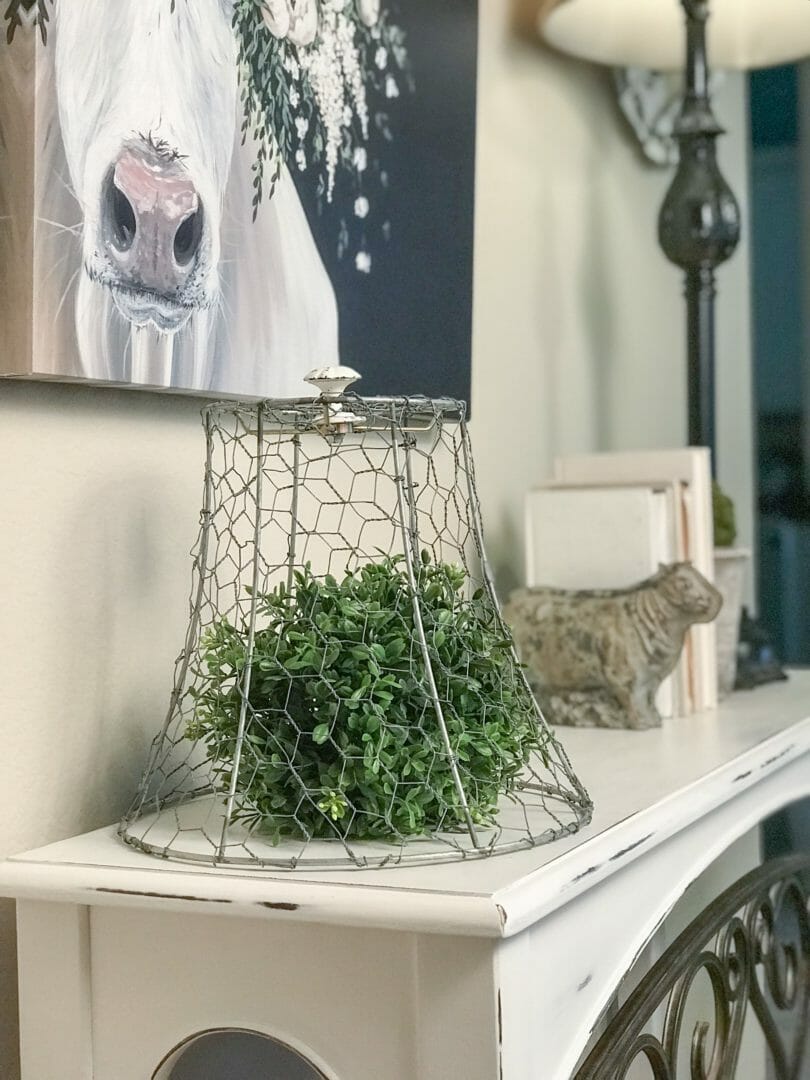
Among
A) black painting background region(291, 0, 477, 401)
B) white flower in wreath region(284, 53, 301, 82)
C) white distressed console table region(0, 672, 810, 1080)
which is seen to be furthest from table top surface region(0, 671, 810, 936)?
white flower in wreath region(284, 53, 301, 82)

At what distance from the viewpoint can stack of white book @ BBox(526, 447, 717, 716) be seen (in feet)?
3.63

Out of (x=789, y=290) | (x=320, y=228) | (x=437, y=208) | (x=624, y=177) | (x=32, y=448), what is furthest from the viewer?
(x=789, y=290)

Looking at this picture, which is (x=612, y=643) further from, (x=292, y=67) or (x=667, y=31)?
(x=667, y=31)

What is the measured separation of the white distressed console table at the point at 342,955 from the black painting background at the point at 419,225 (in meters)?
0.42

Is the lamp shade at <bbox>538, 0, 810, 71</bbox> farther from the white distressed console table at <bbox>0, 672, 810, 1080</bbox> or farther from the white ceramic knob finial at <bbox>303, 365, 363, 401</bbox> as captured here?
the white distressed console table at <bbox>0, 672, 810, 1080</bbox>

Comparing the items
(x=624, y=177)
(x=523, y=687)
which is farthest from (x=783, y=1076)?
(x=624, y=177)

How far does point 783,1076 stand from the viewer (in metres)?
1.06

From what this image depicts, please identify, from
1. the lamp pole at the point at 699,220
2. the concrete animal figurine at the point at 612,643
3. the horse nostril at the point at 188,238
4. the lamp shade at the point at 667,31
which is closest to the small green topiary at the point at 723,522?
the lamp pole at the point at 699,220

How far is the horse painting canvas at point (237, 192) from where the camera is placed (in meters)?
0.65

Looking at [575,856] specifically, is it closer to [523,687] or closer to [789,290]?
[523,687]

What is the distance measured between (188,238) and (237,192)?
63 mm

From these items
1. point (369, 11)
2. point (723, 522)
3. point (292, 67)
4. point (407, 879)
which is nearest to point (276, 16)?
point (292, 67)

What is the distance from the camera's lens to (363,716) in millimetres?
616

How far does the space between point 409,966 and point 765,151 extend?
1.51 m
